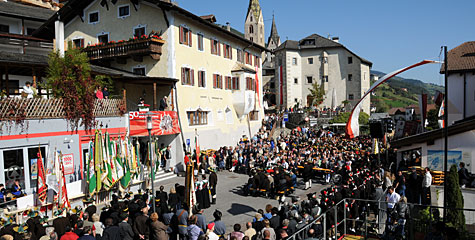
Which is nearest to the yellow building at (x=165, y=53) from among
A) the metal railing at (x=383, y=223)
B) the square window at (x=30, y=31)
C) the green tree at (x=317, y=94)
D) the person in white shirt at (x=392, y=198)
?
the square window at (x=30, y=31)

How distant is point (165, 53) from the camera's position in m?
24.3

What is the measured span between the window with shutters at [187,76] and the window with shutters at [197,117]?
2.14 metres

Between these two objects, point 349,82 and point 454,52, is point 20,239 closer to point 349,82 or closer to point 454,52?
point 454,52

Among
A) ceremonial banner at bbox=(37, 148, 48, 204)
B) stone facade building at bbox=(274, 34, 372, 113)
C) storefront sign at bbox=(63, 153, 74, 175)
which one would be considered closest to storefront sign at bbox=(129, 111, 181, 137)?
storefront sign at bbox=(63, 153, 74, 175)

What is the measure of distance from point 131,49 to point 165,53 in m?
2.20

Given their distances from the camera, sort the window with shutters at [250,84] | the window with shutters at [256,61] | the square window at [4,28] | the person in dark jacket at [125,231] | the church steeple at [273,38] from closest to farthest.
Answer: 1. the person in dark jacket at [125,231]
2. the square window at [4,28]
3. the window with shutters at [250,84]
4. the window with shutters at [256,61]
5. the church steeple at [273,38]

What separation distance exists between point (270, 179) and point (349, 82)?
47.3 metres

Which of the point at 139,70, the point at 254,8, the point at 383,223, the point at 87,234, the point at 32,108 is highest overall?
the point at 254,8

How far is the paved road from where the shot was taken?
48.9 feet

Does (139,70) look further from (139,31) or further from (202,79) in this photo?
(202,79)

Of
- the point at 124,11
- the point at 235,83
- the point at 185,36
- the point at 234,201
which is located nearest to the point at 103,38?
the point at 124,11

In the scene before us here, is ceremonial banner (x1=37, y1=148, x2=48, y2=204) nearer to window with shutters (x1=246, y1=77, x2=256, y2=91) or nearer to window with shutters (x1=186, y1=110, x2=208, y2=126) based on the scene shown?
window with shutters (x1=186, y1=110, x2=208, y2=126)

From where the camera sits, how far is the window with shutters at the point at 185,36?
25.1 meters

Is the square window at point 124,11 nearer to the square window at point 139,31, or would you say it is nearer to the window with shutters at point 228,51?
the square window at point 139,31
